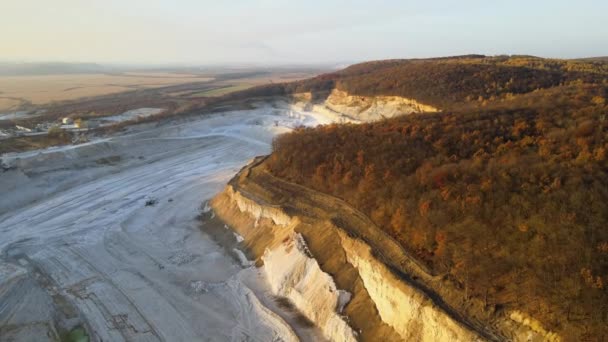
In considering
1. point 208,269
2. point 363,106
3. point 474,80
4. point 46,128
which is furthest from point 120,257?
point 46,128

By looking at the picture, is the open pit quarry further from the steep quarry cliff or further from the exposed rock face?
the exposed rock face

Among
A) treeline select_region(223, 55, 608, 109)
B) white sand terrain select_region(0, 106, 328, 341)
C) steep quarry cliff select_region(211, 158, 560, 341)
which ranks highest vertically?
treeline select_region(223, 55, 608, 109)

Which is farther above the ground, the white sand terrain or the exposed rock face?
the exposed rock face

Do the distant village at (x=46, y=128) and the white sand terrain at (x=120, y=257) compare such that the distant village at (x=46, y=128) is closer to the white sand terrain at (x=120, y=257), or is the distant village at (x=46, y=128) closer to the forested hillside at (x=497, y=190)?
the white sand terrain at (x=120, y=257)

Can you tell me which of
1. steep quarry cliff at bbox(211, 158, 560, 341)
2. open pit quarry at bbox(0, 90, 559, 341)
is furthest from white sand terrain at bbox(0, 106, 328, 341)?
steep quarry cliff at bbox(211, 158, 560, 341)

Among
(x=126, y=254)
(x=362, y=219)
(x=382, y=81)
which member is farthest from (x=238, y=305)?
(x=382, y=81)

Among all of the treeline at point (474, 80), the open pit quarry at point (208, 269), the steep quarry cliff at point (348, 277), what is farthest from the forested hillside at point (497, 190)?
the treeline at point (474, 80)

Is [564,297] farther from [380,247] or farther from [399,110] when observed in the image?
[399,110]
